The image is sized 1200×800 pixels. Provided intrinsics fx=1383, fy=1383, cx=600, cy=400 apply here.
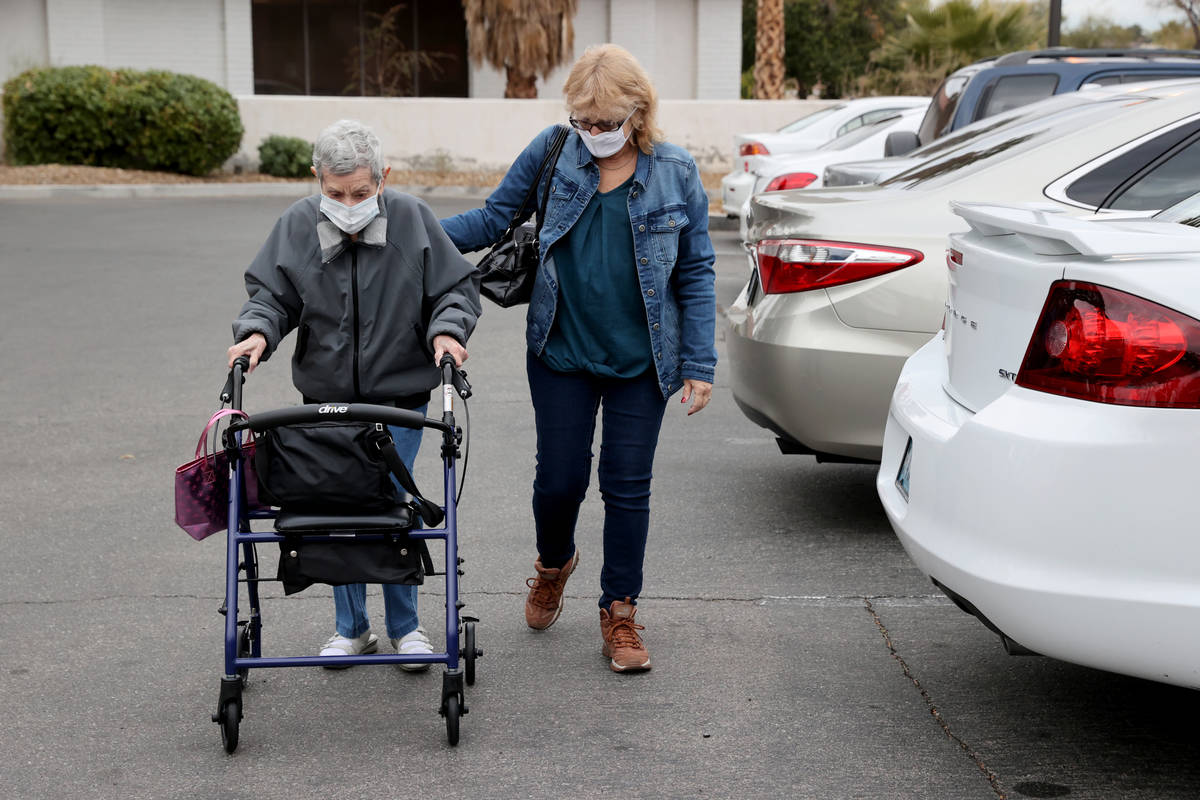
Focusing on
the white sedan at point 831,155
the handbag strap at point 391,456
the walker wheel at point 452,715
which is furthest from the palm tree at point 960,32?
the walker wheel at point 452,715

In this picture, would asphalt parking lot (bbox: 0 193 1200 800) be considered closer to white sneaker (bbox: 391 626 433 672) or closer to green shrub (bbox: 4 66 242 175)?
white sneaker (bbox: 391 626 433 672)

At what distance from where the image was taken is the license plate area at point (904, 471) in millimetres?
3686

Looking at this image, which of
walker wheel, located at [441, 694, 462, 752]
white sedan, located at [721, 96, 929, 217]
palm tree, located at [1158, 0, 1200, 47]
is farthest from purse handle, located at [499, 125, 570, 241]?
palm tree, located at [1158, 0, 1200, 47]

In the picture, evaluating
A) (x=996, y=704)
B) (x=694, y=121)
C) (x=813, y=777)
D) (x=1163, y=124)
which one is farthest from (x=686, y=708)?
(x=694, y=121)

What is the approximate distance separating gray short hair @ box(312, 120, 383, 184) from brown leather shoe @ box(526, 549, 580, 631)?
140cm

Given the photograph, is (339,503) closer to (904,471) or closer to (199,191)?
(904,471)

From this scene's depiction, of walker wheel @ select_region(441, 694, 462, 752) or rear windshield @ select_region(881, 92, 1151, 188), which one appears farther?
rear windshield @ select_region(881, 92, 1151, 188)

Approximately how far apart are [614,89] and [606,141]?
0.49 feet

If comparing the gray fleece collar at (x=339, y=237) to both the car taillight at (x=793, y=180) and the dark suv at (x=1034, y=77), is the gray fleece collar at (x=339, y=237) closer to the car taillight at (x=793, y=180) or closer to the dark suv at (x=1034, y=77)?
the dark suv at (x=1034, y=77)

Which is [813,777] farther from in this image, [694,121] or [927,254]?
[694,121]

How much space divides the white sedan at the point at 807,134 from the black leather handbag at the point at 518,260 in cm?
1148

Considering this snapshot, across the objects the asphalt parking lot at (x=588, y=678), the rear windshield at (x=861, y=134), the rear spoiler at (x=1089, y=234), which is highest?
the rear windshield at (x=861, y=134)

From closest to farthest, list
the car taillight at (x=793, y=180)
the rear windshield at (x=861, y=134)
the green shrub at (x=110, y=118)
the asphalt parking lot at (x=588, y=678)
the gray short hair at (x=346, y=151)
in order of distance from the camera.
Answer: the asphalt parking lot at (x=588, y=678)
the gray short hair at (x=346, y=151)
the car taillight at (x=793, y=180)
the rear windshield at (x=861, y=134)
the green shrub at (x=110, y=118)

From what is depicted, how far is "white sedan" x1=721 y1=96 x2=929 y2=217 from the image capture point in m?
15.7
